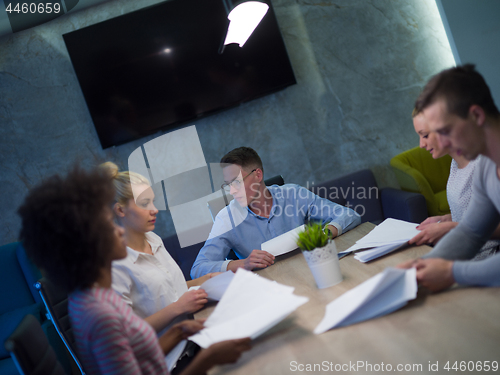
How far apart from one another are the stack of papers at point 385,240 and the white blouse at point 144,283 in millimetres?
688

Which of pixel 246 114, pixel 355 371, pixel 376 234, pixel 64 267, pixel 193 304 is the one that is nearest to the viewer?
pixel 355 371

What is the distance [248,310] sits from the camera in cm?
104

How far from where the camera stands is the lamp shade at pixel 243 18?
1578 millimetres

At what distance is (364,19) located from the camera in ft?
12.2

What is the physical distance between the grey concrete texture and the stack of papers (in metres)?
2.19

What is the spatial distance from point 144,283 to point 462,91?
1.18 metres

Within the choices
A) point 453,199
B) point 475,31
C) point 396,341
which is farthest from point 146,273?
point 475,31

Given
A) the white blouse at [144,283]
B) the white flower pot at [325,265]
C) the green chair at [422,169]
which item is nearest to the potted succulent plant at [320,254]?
the white flower pot at [325,265]

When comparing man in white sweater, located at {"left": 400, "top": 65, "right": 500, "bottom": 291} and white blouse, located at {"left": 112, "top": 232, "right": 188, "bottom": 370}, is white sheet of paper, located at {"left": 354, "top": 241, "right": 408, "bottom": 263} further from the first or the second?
white blouse, located at {"left": 112, "top": 232, "right": 188, "bottom": 370}

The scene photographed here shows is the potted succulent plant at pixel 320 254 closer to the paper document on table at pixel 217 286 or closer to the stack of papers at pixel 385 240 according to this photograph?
the stack of papers at pixel 385 240

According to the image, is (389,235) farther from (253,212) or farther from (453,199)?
(253,212)

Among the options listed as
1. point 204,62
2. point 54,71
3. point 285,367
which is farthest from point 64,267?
point 54,71

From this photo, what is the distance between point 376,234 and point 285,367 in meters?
0.82

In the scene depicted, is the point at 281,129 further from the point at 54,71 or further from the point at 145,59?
the point at 54,71
